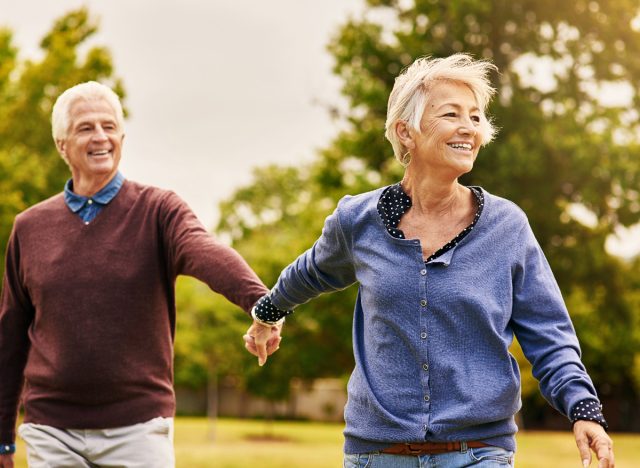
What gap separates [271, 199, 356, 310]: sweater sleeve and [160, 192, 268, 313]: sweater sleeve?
203mm

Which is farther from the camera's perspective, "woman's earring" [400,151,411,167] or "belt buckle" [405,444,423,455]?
"woman's earring" [400,151,411,167]

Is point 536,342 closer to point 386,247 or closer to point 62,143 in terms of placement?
point 386,247

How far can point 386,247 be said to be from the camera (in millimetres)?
3174

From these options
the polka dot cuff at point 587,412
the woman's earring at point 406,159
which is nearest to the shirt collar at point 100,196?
the woman's earring at point 406,159

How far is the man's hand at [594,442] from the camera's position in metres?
2.82

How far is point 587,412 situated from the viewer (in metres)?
2.89

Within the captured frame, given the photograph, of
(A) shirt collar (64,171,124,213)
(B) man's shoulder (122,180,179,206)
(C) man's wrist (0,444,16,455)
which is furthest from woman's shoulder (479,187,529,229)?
(C) man's wrist (0,444,16,455)

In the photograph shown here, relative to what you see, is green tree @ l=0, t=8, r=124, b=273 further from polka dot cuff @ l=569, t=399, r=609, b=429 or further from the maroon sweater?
polka dot cuff @ l=569, t=399, r=609, b=429

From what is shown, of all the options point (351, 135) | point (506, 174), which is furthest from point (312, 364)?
point (506, 174)

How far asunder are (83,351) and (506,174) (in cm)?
1493

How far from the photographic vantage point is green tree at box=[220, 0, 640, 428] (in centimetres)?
1822

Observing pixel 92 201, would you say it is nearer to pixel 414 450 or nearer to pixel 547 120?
pixel 414 450

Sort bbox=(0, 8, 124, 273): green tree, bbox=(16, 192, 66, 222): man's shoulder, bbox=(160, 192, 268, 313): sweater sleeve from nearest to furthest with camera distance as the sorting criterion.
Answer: bbox=(160, 192, 268, 313): sweater sleeve, bbox=(16, 192, 66, 222): man's shoulder, bbox=(0, 8, 124, 273): green tree

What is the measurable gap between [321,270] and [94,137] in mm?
1270
